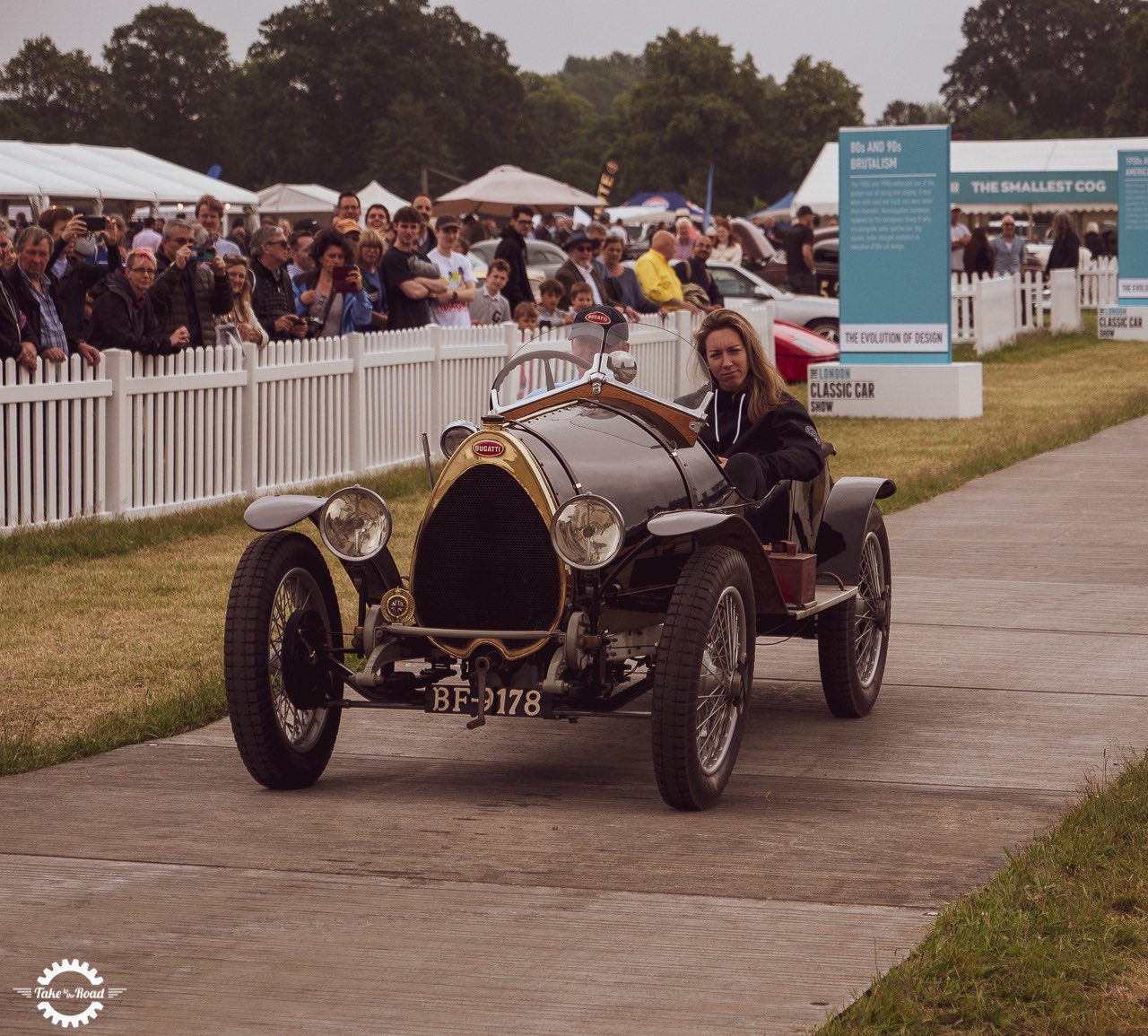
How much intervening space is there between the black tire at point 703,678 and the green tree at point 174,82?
414 feet

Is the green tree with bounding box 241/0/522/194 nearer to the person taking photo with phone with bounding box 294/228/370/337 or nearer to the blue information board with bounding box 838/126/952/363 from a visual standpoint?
the blue information board with bounding box 838/126/952/363

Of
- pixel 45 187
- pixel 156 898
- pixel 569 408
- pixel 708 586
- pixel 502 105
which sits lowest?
pixel 156 898

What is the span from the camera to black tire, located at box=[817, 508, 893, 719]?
7.25 metres

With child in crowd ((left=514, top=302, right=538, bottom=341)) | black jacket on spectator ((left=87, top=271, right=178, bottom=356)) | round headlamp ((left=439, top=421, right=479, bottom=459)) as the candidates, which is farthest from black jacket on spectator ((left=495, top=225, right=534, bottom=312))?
round headlamp ((left=439, top=421, right=479, bottom=459))

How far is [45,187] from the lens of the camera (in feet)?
102

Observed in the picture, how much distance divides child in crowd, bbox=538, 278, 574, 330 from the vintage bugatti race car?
948 cm

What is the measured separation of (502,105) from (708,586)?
401ft

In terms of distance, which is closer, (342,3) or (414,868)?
(414,868)

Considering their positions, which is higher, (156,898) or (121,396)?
(121,396)

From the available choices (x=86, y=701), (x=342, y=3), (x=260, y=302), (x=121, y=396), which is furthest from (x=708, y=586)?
(x=342, y=3)

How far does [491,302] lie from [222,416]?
4.37 metres

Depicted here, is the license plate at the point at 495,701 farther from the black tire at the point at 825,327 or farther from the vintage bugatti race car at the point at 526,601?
the black tire at the point at 825,327

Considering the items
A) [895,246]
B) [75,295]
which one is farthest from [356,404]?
[895,246]

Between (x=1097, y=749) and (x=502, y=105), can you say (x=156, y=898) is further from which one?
(x=502, y=105)
